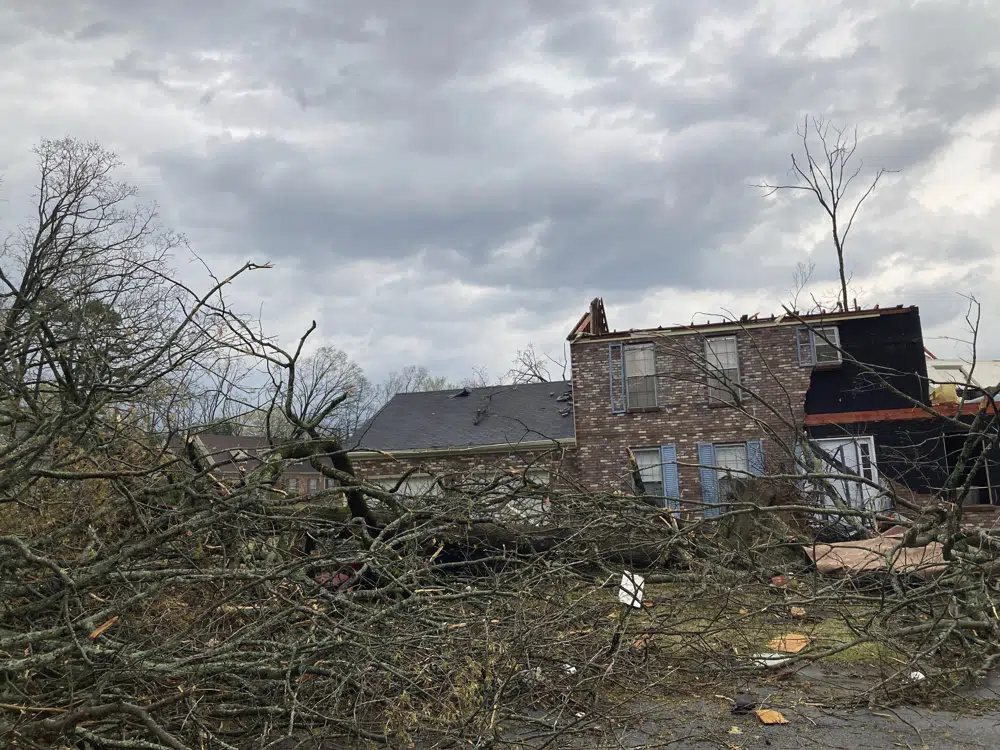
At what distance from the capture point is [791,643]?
5.54 metres

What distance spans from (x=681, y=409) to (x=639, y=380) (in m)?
1.09

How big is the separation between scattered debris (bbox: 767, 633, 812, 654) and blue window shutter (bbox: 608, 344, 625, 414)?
11654mm

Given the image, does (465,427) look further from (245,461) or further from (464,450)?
(245,461)

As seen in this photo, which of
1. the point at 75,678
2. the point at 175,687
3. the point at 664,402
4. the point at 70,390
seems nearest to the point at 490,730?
the point at 175,687

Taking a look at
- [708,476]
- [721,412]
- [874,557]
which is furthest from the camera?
[721,412]

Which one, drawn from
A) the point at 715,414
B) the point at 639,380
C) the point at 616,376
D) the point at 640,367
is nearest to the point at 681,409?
the point at 715,414

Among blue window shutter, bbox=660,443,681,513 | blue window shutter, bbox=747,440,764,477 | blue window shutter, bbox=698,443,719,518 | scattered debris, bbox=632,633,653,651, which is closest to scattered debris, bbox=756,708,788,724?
scattered debris, bbox=632,633,653,651

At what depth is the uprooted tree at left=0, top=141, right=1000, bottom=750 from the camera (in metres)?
3.49

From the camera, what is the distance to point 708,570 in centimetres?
559

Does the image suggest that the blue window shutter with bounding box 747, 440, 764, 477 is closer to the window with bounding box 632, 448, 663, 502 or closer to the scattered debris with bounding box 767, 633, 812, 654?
the window with bounding box 632, 448, 663, 502

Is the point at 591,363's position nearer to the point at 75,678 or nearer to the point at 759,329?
the point at 759,329

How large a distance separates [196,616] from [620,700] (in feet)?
A: 7.81

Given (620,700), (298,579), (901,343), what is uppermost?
(901,343)

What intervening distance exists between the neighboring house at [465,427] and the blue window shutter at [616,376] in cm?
127
